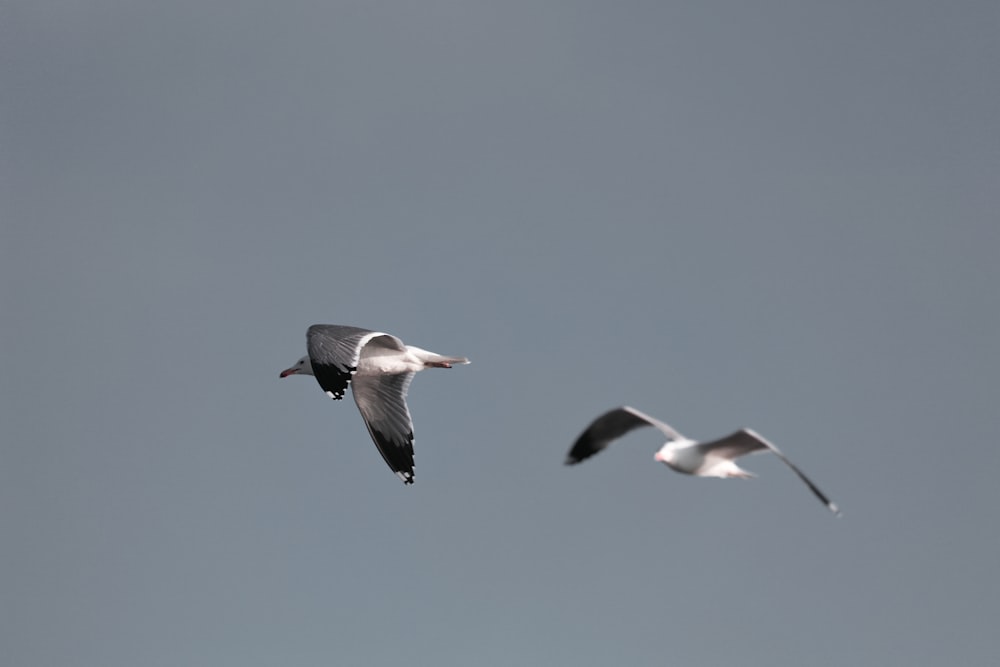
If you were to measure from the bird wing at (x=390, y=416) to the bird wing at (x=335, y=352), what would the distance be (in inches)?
37.3

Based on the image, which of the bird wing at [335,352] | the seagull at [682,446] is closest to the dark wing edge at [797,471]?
the seagull at [682,446]

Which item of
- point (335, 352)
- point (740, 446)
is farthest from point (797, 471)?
point (335, 352)

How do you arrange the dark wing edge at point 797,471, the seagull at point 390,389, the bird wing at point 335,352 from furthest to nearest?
1. the seagull at point 390,389
2. the bird wing at point 335,352
3. the dark wing edge at point 797,471

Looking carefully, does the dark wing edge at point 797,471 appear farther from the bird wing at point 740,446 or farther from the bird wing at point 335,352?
the bird wing at point 335,352

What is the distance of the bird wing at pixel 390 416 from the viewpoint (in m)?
12.6

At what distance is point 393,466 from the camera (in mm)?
12727

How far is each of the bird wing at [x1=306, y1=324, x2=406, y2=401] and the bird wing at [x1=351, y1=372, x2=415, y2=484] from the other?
37.3 inches

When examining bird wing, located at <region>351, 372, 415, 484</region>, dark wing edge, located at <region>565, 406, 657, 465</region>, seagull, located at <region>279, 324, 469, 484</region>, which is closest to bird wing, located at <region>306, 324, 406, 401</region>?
seagull, located at <region>279, 324, 469, 484</region>

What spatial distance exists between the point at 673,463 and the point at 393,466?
14.8 ft

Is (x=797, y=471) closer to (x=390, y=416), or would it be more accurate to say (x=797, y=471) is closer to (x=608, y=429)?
(x=608, y=429)

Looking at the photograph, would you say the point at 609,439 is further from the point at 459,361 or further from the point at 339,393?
the point at 459,361

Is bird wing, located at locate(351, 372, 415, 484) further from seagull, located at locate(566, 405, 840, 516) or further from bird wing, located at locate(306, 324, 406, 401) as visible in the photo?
seagull, located at locate(566, 405, 840, 516)

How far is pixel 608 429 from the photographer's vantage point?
31.3ft

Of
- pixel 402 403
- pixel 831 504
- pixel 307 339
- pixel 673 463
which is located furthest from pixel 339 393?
pixel 831 504
